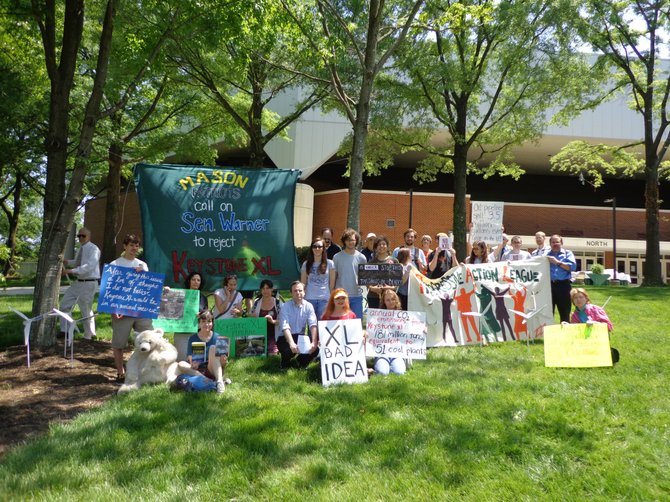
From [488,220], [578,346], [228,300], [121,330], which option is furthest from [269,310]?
[488,220]

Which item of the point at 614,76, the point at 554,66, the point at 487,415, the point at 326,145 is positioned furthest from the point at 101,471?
the point at 326,145

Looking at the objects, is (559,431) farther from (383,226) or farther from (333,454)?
(383,226)

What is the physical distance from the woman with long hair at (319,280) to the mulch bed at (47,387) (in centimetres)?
281

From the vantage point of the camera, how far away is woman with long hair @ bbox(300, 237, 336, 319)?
7301mm

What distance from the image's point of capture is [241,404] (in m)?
5.24

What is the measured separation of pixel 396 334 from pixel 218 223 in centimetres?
325

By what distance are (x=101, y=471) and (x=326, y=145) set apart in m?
28.3

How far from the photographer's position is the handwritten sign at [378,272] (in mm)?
7234

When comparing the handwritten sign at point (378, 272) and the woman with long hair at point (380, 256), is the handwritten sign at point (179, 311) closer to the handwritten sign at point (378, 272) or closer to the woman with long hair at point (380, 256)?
the handwritten sign at point (378, 272)

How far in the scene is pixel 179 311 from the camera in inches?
267

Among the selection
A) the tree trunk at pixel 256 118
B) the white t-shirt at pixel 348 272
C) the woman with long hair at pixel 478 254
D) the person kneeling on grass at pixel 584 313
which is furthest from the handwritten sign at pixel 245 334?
the tree trunk at pixel 256 118

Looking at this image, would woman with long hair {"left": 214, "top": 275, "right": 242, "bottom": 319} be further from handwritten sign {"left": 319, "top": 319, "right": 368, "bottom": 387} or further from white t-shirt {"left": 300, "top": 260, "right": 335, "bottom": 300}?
handwritten sign {"left": 319, "top": 319, "right": 368, "bottom": 387}

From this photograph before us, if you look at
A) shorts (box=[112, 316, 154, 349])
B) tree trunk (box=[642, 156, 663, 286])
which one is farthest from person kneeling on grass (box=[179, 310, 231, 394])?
tree trunk (box=[642, 156, 663, 286])

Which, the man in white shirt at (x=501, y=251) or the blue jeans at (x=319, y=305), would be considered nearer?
the blue jeans at (x=319, y=305)
